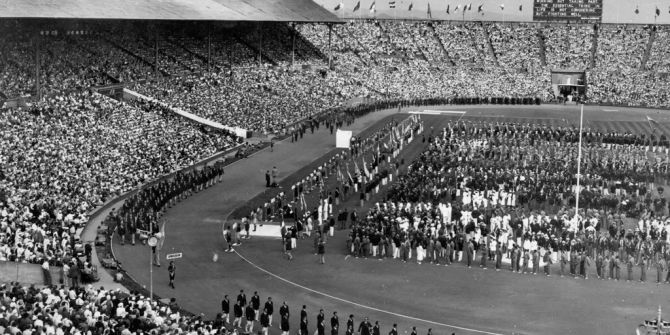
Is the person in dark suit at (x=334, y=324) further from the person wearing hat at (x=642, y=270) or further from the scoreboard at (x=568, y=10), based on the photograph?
the scoreboard at (x=568, y=10)

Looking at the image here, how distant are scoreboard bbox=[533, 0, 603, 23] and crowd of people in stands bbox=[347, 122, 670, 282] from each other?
172 feet

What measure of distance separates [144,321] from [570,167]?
3325 cm

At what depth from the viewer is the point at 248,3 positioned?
284ft

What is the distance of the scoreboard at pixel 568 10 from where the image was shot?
369 ft

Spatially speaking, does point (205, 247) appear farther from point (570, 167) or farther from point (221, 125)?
point (221, 125)

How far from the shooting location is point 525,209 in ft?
149

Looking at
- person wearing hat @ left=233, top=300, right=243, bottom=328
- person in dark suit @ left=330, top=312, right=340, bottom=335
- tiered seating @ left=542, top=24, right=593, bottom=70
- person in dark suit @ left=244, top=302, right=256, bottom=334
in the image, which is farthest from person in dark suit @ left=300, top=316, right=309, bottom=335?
tiered seating @ left=542, top=24, right=593, bottom=70

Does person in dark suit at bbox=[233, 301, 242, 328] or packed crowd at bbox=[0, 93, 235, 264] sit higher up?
packed crowd at bbox=[0, 93, 235, 264]

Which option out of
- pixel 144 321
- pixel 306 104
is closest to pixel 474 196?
pixel 144 321

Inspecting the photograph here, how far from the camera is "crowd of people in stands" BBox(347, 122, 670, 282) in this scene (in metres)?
36.2

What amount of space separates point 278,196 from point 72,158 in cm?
1060

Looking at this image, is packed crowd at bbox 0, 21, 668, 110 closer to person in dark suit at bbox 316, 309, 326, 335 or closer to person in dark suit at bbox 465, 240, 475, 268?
person in dark suit at bbox 465, 240, 475, 268

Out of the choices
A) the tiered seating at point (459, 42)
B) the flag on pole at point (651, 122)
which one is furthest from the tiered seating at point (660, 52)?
the flag on pole at point (651, 122)

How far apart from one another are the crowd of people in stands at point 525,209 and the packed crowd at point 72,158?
12.0 meters
